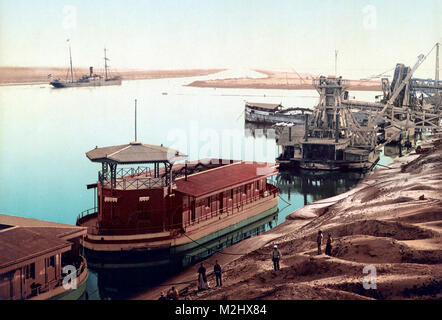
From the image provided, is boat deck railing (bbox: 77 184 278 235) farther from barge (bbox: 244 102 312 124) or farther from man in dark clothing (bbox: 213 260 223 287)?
barge (bbox: 244 102 312 124)

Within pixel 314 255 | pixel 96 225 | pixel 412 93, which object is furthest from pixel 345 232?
pixel 412 93

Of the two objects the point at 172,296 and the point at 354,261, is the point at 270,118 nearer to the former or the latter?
the point at 354,261

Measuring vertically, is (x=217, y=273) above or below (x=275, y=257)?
below

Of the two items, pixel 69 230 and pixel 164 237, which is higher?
pixel 69 230

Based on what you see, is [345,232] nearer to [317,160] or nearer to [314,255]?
[314,255]

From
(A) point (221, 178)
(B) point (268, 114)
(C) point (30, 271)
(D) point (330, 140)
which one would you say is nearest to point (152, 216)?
(A) point (221, 178)

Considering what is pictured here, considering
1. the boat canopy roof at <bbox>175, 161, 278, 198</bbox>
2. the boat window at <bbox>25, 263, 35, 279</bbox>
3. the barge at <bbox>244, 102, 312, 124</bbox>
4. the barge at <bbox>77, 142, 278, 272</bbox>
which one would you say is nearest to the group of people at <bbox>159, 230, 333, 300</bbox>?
the boat window at <bbox>25, 263, 35, 279</bbox>
